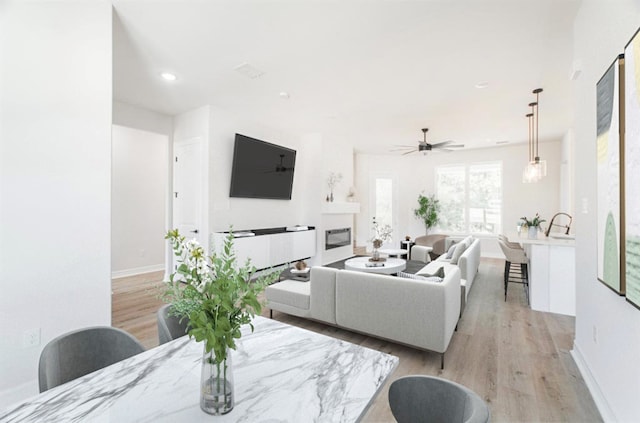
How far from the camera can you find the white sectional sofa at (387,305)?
7.75ft

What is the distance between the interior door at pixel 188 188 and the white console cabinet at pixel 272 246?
49 cm

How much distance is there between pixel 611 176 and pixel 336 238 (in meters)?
5.31

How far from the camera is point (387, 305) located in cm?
255

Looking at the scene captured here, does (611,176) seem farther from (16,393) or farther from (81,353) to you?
(16,393)

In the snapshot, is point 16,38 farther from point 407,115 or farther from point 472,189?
point 472,189

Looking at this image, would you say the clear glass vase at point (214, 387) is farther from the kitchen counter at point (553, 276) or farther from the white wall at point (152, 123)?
the white wall at point (152, 123)

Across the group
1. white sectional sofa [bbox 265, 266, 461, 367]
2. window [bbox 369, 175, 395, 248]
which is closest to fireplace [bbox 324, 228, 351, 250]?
window [bbox 369, 175, 395, 248]

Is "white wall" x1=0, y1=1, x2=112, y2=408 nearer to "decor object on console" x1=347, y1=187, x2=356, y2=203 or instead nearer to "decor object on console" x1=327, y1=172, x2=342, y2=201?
"decor object on console" x1=327, y1=172, x2=342, y2=201

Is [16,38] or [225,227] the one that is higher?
[16,38]

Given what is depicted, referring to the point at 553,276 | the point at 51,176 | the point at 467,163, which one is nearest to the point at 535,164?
the point at 553,276

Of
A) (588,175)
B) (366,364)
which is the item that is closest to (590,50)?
(588,175)

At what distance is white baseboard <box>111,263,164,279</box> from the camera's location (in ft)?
17.8

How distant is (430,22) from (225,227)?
394cm

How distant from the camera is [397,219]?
28.9 ft
